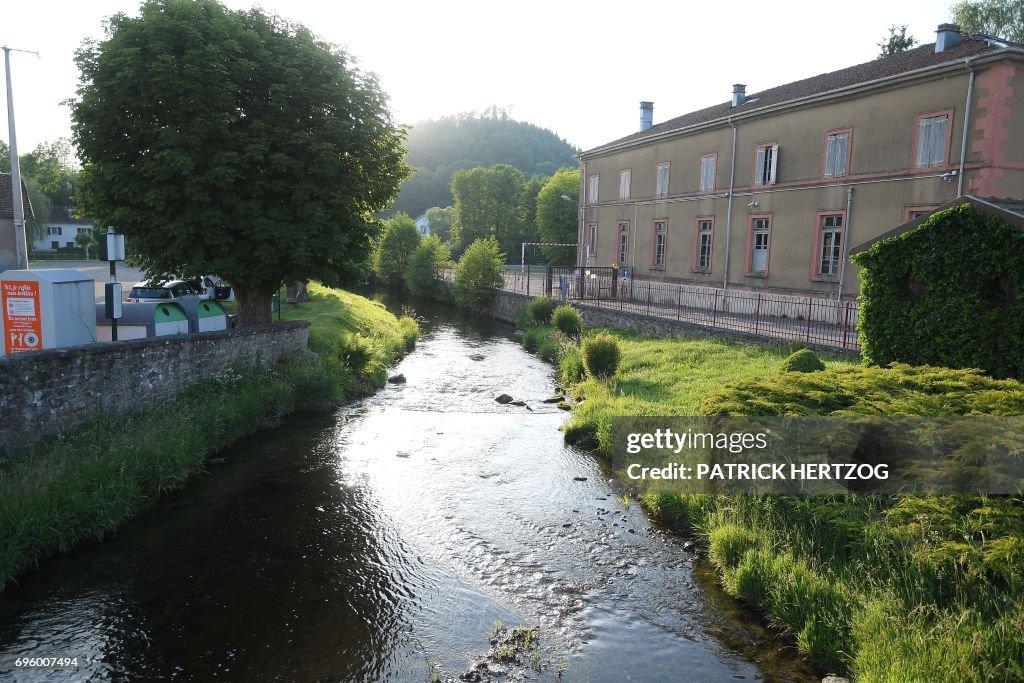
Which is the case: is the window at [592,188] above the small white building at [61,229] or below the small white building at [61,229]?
above

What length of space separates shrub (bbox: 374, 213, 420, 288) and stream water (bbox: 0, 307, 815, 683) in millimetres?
42262

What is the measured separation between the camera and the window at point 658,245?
33.7 meters

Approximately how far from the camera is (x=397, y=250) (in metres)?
54.2

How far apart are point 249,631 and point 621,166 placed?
1334 inches

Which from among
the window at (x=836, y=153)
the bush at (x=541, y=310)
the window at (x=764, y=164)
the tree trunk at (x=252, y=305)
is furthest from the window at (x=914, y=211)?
the tree trunk at (x=252, y=305)

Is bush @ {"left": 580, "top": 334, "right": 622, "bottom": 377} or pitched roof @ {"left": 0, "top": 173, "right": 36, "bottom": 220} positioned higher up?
pitched roof @ {"left": 0, "top": 173, "right": 36, "bottom": 220}

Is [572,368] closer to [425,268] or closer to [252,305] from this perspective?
[252,305]

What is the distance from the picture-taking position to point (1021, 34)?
32156 millimetres

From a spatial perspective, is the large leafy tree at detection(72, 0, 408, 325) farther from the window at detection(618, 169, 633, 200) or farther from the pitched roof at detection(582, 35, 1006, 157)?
the window at detection(618, 169, 633, 200)

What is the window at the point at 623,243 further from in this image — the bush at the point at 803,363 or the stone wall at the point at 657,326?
the bush at the point at 803,363

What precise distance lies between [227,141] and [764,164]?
20582 millimetres

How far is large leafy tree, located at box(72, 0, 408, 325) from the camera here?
14094 millimetres

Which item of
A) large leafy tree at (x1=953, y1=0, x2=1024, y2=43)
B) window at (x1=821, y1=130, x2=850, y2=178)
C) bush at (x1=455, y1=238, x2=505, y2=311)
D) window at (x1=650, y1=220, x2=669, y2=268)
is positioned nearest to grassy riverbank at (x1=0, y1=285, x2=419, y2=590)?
window at (x1=821, y1=130, x2=850, y2=178)

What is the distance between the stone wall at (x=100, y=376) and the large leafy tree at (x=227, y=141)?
2.11m
